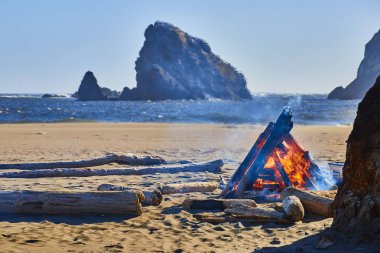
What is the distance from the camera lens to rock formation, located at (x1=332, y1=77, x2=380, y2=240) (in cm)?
599

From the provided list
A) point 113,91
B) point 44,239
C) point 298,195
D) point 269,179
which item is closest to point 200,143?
point 269,179

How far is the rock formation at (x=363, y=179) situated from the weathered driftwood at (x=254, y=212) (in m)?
1.25

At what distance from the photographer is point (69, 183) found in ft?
37.4

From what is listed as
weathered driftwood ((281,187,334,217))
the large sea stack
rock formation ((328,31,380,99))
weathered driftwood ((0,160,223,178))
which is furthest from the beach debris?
rock formation ((328,31,380,99))

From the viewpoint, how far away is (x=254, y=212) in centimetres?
780

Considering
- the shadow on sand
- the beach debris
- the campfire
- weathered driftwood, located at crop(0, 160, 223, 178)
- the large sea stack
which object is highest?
the large sea stack

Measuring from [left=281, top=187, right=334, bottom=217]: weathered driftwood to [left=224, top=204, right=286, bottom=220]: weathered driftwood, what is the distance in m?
0.64

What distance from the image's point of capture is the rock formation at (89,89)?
13612cm

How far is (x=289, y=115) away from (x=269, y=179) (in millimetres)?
1274

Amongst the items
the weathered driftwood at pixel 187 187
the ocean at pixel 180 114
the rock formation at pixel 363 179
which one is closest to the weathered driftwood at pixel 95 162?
the weathered driftwood at pixel 187 187

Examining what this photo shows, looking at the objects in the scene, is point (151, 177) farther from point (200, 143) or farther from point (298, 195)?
point (200, 143)

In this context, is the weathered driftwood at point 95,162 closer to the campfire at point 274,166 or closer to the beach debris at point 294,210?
the campfire at point 274,166

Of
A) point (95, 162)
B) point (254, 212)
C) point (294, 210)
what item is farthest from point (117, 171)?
point (294, 210)

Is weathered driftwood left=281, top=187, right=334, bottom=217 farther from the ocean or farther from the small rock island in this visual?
the small rock island
